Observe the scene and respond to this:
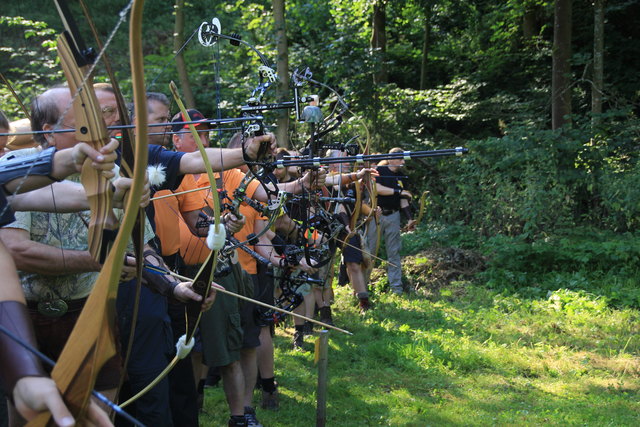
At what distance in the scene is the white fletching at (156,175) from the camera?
120 inches

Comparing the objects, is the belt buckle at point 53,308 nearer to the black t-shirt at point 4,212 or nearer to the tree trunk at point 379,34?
the black t-shirt at point 4,212

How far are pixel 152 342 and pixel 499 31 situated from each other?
12.5m

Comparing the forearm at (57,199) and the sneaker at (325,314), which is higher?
the forearm at (57,199)

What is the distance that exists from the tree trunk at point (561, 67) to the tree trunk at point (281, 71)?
12.7 feet

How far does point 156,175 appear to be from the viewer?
3057mm

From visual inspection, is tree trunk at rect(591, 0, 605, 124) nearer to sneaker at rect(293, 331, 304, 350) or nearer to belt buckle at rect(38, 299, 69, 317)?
sneaker at rect(293, 331, 304, 350)

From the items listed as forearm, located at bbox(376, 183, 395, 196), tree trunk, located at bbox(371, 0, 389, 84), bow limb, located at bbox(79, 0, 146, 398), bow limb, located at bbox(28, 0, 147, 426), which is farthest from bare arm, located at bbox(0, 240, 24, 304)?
tree trunk, located at bbox(371, 0, 389, 84)

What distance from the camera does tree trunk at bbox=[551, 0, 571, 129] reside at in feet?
32.5

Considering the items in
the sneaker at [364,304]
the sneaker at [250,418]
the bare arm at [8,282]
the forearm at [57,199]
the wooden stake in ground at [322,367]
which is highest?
the forearm at [57,199]

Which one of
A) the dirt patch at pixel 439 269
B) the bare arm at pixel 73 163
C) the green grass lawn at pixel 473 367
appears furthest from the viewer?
the dirt patch at pixel 439 269

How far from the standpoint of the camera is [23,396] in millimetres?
1490

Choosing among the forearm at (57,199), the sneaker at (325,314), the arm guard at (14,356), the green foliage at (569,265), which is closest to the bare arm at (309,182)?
the forearm at (57,199)

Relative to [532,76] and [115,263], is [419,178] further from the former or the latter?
[115,263]

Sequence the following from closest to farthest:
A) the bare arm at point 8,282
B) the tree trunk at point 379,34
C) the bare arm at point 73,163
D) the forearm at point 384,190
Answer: the bare arm at point 8,282, the bare arm at point 73,163, the forearm at point 384,190, the tree trunk at point 379,34
